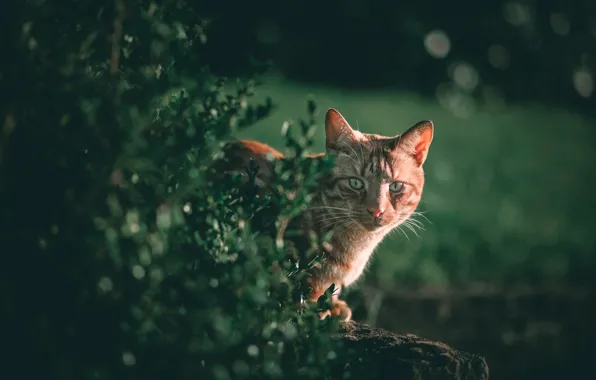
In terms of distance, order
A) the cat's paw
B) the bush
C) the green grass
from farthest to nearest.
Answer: the green grass → the cat's paw → the bush

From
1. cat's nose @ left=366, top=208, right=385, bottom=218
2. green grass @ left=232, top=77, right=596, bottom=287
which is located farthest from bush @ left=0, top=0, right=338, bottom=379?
green grass @ left=232, top=77, right=596, bottom=287

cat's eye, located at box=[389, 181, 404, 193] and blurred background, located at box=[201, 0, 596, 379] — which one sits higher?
cat's eye, located at box=[389, 181, 404, 193]

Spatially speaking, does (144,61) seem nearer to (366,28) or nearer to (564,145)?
(564,145)

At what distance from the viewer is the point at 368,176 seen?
3178mm

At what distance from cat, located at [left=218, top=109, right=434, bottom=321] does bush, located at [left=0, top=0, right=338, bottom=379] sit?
3.22 ft

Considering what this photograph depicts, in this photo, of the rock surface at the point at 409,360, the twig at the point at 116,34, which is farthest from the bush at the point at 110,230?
the rock surface at the point at 409,360

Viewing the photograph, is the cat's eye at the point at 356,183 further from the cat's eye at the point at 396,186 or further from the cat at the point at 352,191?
the cat's eye at the point at 396,186

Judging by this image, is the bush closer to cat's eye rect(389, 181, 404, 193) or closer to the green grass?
cat's eye rect(389, 181, 404, 193)

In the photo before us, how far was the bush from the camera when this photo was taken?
6.27ft

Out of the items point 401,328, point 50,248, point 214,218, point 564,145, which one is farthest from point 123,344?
point 564,145

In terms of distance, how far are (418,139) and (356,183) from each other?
36 centimetres

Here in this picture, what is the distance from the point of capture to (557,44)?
1248cm

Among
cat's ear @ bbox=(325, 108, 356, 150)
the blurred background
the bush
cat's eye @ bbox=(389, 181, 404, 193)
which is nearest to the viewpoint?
the bush

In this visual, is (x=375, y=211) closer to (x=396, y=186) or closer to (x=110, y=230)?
(x=396, y=186)
